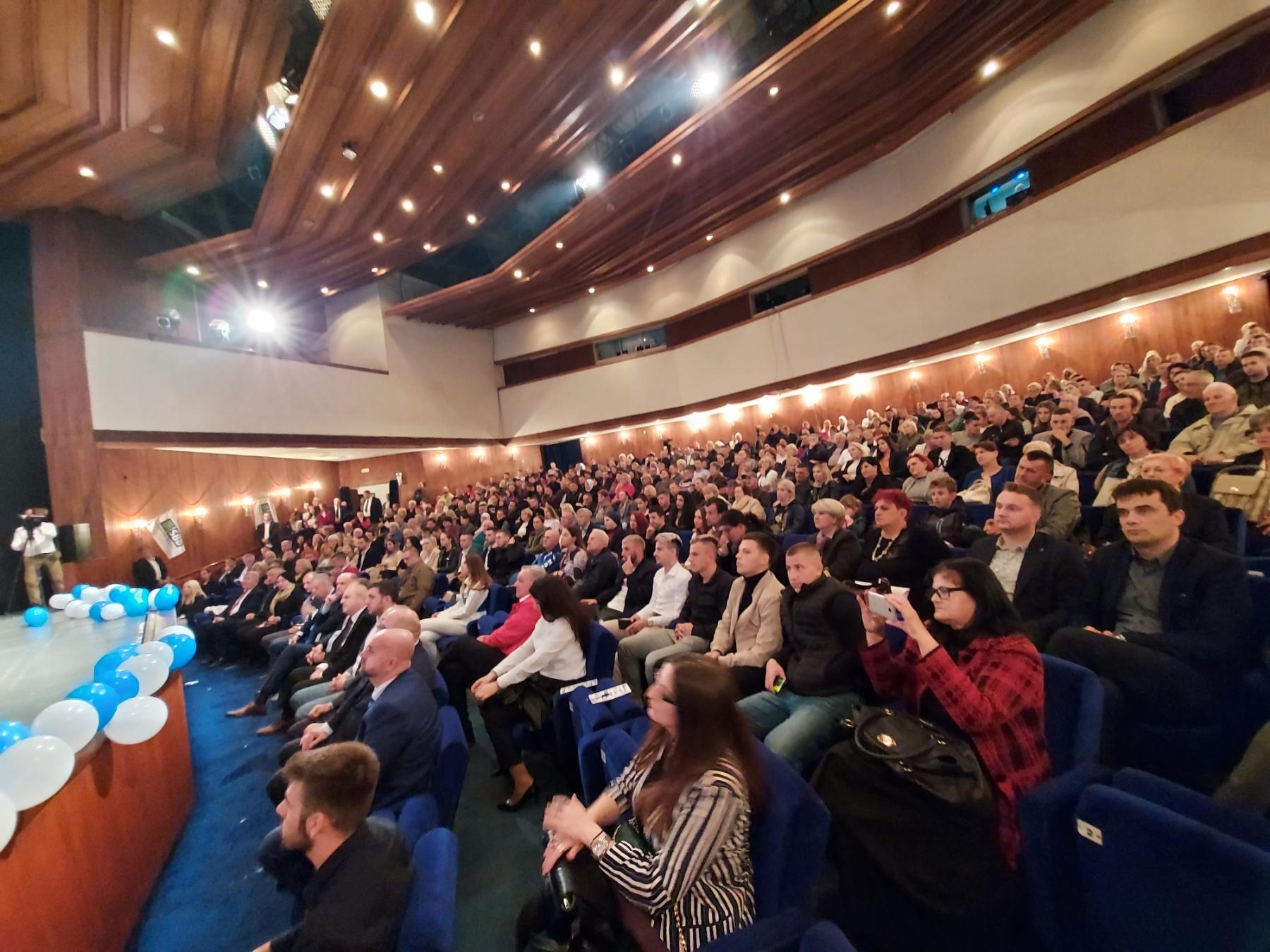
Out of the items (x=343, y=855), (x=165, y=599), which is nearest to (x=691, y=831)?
(x=343, y=855)

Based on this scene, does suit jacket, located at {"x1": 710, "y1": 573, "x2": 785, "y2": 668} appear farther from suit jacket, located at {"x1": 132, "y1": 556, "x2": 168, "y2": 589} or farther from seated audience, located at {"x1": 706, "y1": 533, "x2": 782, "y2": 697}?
suit jacket, located at {"x1": 132, "y1": 556, "x2": 168, "y2": 589}

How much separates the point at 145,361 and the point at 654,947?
9.88 meters

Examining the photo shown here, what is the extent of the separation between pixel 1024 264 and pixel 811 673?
25.0 ft

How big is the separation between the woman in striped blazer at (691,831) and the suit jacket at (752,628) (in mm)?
1023

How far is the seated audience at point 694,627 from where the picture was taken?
2828 millimetres

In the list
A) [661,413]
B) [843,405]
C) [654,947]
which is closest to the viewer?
[654,947]

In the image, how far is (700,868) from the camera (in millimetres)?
1144

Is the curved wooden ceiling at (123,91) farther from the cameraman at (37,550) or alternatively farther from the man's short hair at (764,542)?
the man's short hair at (764,542)

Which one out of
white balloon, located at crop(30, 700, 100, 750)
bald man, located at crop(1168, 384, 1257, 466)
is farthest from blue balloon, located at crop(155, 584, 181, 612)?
bald man, located at crop(1168, 384, 1257, 466)

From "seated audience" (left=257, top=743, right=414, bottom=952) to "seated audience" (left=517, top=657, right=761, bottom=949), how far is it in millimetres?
350

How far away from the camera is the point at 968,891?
1.27m

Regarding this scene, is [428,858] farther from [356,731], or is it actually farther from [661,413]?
[661,413]

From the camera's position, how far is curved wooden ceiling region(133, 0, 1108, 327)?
5879 mm

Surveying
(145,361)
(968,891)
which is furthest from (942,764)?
(145,361)
